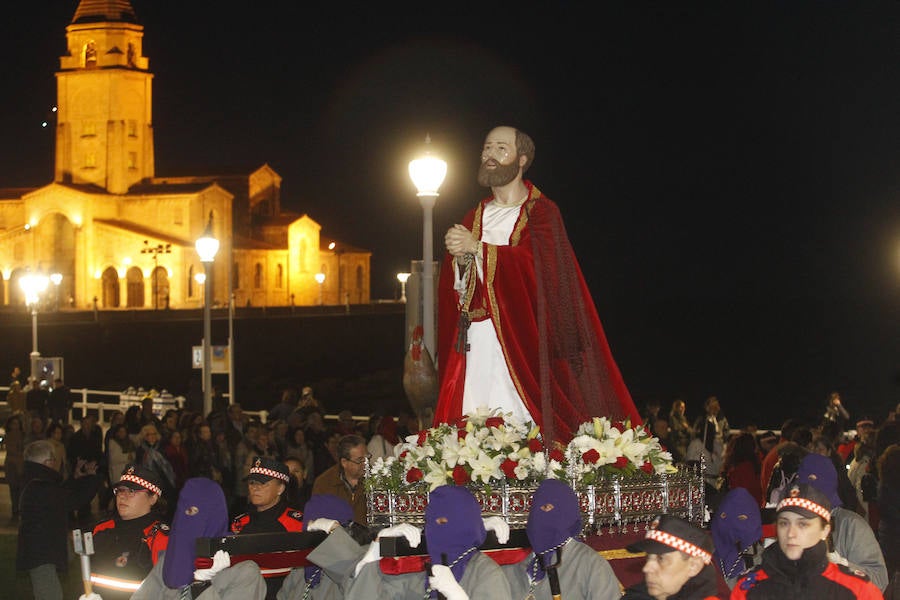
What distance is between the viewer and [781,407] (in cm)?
7238

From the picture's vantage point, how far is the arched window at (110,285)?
321 ft

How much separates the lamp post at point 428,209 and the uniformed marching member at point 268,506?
444cm

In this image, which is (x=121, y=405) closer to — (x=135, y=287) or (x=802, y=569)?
(x=802, y=569)

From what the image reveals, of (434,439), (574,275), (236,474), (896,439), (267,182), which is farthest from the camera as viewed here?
(267,182)

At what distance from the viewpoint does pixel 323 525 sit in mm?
7234

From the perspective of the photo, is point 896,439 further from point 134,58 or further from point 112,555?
point 134,58

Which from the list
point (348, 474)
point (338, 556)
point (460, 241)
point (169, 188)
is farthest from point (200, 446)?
point (169, 188)

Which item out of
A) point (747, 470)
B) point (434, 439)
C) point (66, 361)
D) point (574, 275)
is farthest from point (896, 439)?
point (66, 361)

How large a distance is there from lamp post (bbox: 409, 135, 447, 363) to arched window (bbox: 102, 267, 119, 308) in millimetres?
85509

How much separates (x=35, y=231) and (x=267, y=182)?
1947 cm

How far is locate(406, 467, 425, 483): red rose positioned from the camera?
7.94 m

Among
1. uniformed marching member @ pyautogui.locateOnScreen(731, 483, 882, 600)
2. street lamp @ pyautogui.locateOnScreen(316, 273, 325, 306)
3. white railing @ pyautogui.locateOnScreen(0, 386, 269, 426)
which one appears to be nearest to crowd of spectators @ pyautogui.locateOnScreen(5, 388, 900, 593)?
uniformed marching member @ pyautogui.locateOnScreen(731, 483, 882, 600)

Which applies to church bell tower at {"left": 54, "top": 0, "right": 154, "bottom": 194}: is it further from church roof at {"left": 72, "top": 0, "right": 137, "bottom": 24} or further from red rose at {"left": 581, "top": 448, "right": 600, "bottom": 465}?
red rose at {"left": 581, "top": 448, "right": 600, "bottom": 465}

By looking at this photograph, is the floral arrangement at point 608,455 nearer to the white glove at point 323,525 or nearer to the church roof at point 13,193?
the white glove at point 323,525
